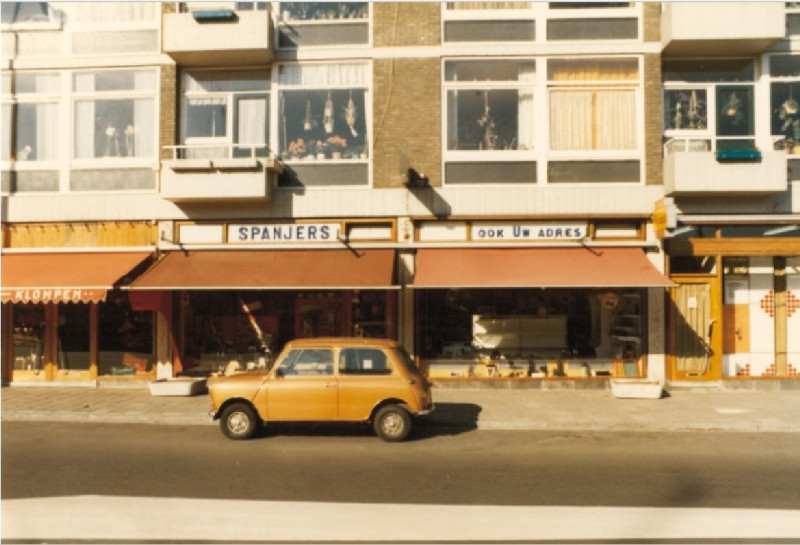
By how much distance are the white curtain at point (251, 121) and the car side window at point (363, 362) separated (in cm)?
711

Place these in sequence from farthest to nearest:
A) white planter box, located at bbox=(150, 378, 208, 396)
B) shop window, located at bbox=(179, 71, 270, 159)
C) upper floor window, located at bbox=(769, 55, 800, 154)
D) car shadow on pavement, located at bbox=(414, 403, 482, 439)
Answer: shop window, located at bbox=(179, 71, 270, 159)
upper floor window, located at bbox=(769, 55, 800, 154)
white planter box, located at bbox=(150, 378, 208, 396)
car shadow on pavement, located at bbox=(414, 403, 482, 439)

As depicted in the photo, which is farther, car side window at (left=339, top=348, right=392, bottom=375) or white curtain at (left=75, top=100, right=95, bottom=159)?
white curtain at (left=75, top=100, right=95, bottom=159)

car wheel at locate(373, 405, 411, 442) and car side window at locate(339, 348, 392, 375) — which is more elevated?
car side window at locate(339, 348, 392, 375)

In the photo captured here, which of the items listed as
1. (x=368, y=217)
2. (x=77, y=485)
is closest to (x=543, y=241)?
(x=368, y=217)

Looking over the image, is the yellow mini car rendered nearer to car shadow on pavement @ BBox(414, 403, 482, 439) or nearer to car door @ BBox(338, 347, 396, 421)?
car door @ BBox(338, 347, 396, 421)

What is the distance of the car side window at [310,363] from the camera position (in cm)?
1014

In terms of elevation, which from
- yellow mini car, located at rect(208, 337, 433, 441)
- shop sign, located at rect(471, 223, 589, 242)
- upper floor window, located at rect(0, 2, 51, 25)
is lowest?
yellow mini car, located at rect(208, 337, 433, 441)

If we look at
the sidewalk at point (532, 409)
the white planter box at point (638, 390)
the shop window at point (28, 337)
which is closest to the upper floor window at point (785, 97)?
the sidewalk at point (532, 409)

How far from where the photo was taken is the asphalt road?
23.8 feet

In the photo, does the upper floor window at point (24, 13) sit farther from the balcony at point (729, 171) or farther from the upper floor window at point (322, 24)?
the balcony at point (729, 171)

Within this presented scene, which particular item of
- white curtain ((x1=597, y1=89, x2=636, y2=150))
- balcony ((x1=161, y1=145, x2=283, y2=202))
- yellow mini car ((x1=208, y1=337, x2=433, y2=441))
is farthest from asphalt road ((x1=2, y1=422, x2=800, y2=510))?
white curtain ((x1=597, y1=89, x2=636, y2=150))

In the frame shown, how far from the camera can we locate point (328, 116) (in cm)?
1516

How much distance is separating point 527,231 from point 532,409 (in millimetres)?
4190

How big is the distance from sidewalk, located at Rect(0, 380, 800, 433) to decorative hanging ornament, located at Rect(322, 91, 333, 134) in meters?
6.40
